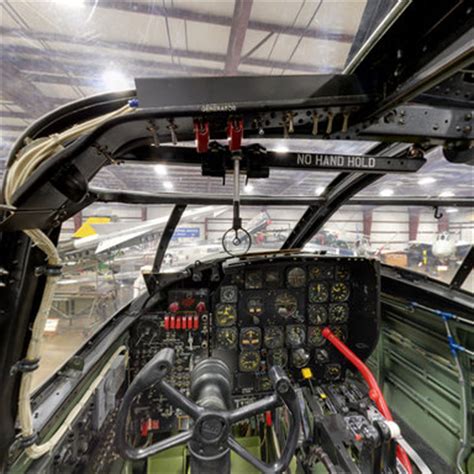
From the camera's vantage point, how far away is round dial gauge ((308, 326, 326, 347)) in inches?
92.1

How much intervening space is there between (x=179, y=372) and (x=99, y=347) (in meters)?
0.83

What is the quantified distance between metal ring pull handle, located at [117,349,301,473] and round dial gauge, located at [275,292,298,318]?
1486 mm

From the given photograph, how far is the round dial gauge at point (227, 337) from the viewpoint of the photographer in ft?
7.27

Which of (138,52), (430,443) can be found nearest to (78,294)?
(138,52)

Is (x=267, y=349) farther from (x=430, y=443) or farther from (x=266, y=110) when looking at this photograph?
(x=266, y=110)

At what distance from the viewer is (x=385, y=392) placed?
7.99ft

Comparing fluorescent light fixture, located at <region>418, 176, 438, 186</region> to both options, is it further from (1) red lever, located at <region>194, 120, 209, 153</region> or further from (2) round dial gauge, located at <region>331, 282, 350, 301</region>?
(1) red lever, located at <region>194, 120, 209, 153</region>

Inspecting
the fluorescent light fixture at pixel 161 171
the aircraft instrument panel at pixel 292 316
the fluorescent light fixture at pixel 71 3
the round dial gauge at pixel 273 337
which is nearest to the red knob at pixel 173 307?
the aircraft instrument panel at pixel 292 316

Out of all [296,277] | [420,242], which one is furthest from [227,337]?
[420,242]

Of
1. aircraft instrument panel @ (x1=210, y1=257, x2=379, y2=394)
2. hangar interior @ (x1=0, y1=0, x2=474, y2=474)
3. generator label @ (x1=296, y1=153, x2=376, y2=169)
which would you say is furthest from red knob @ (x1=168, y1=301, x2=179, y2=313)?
generator label @ (x1=296, y1=153, x2=376, y2=169)

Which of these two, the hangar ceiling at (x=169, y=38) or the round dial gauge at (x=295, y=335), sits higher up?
the hangar ceiling at (x=169, y=38)

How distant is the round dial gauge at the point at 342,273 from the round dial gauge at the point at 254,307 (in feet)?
2.47

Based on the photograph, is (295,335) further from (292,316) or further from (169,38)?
(169,38)

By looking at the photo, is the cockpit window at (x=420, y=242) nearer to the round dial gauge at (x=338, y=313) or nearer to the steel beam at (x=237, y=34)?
the round dial gauge at (x=338, y=313)
